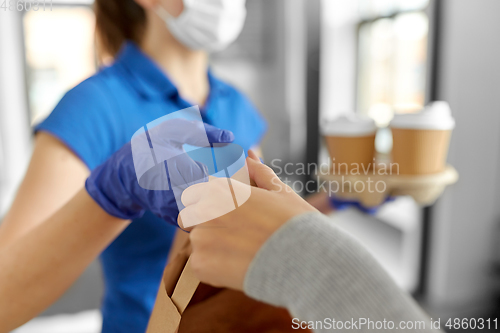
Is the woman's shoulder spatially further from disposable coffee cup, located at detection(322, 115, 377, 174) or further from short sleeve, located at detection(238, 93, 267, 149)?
disposable coffee cup, located at detection(322, 115, 377, 174)

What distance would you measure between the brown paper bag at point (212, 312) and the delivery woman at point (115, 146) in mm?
73

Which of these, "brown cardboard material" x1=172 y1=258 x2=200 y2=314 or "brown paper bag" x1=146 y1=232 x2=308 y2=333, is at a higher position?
"brown cardboard material" x1=172 y1=258 x2=200 y2=314

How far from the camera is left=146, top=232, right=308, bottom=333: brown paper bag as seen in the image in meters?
0.39

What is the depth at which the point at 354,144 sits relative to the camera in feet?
3.06

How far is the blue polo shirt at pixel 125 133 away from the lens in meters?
0.65

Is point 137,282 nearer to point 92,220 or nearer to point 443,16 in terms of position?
point 92,220

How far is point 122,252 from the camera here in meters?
0.77

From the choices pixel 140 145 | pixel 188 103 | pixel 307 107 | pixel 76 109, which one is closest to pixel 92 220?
pixel 140 145

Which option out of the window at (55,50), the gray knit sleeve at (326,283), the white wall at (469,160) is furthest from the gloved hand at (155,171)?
the window at (55,50)

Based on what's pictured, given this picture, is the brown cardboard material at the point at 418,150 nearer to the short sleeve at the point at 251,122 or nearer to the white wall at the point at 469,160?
the short sleeve at the point at 251,122

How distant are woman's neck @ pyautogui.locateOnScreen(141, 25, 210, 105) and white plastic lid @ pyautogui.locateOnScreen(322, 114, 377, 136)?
367 millimetres

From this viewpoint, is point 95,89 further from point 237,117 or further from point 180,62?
point 237,117

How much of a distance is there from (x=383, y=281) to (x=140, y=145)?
299 millimetres

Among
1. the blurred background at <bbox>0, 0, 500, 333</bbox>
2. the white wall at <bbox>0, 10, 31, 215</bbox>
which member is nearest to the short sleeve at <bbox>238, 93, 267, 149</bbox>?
the blurred background at <bbox>0, 0, 500, 333</bbox>
